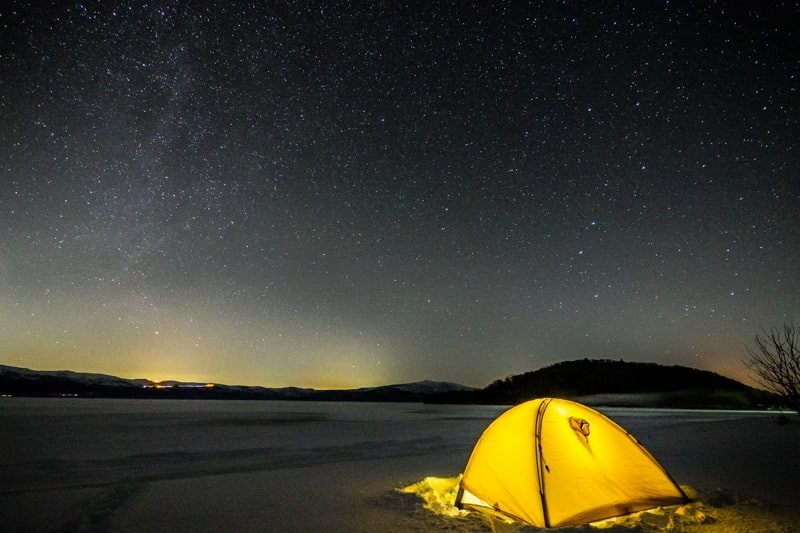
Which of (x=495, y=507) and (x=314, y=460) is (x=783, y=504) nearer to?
(x=495, y=507)

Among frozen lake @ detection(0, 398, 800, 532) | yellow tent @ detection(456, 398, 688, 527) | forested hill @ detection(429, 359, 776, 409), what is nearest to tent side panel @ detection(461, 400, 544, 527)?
yellow tent @ detection(456, 398, 688, 527)

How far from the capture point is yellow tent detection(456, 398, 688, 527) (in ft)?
19.2

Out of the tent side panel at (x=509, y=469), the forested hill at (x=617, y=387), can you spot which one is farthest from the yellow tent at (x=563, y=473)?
the forested hill at (x=617, y=387)

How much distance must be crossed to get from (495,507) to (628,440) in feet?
6.77

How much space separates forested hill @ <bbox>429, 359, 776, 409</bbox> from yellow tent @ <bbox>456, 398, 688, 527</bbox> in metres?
82.8

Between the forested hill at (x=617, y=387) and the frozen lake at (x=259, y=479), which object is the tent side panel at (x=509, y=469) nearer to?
the frozen lake at (x=259, y=479)

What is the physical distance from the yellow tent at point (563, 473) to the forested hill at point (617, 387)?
82.8 meters

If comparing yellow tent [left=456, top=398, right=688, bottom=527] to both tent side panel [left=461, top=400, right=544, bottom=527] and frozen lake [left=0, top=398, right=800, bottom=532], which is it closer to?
tent side panel [left=461, top=400, right=544, bottom=527]

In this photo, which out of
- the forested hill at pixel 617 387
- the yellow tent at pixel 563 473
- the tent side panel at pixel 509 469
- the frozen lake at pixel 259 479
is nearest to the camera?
the yellow tent at pixel 563 473

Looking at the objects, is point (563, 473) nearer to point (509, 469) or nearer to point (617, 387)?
point (509, 469)

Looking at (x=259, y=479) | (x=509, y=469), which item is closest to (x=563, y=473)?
(x=509, y=469)

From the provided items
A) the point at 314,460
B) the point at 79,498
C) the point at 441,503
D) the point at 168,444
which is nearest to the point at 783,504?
the point at 441,503

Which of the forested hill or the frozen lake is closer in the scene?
the frozen lake

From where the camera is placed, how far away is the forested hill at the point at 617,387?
85250 millimetres
